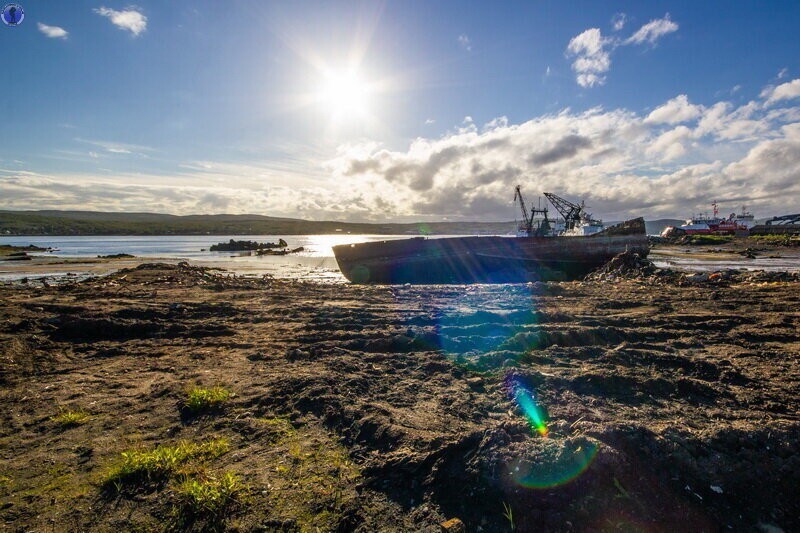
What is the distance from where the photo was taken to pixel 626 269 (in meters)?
18.6

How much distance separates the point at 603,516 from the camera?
2.44 m

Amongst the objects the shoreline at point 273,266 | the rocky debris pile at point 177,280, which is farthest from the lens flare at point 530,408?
the shoreline at point 273,266

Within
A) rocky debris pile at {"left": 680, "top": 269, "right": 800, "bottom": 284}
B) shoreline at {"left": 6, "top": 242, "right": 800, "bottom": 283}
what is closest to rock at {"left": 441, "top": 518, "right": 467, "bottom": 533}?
rocky debris pile at {"left": 680, "top": 269, "right": 800, "bottom": 284}

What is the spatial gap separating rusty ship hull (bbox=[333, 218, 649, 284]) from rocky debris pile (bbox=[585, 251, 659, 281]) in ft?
12.2

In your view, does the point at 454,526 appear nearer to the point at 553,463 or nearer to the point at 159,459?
the point at 553,463

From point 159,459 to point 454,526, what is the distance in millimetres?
2619

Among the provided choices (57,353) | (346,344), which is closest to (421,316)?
(346,344)

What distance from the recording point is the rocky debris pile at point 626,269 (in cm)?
1738

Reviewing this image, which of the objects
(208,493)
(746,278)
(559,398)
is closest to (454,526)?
(208,493)

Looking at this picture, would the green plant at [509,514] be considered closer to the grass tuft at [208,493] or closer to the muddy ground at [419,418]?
the muddy ground at [419,418]

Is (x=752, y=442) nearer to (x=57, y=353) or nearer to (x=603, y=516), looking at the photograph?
(x=603, y=516)

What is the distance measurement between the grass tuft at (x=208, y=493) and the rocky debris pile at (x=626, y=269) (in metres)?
18.9

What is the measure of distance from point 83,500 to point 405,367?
12.4 feet

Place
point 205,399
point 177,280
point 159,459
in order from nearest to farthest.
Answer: point 159,459 < point 205,399 < point 177,280
